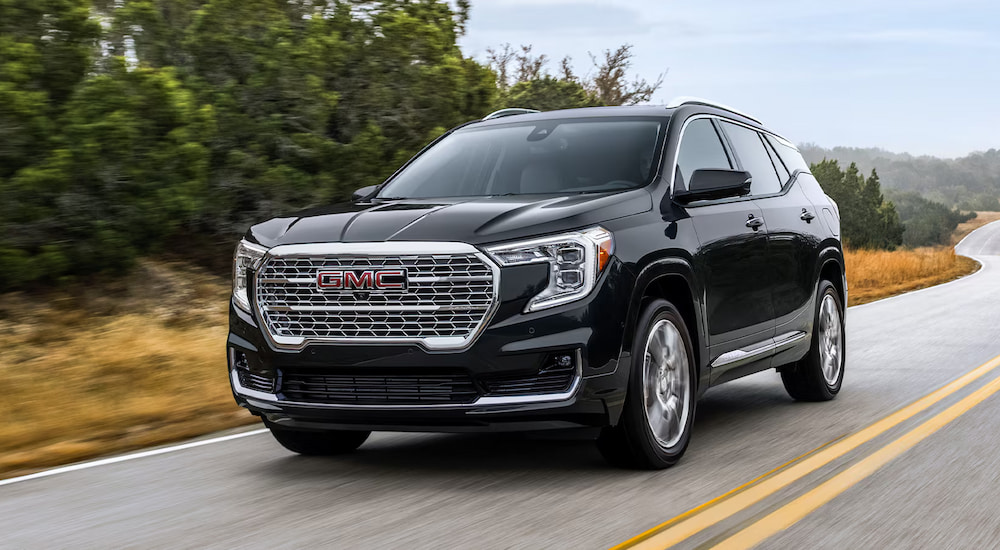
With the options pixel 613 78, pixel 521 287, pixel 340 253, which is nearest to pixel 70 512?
pixel 340 253

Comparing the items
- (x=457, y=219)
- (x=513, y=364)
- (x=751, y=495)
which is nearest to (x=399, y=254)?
(x=457, y=219)

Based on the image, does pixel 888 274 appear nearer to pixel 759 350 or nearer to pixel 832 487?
pixel 759 350

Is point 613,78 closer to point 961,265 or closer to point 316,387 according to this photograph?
point 961,265

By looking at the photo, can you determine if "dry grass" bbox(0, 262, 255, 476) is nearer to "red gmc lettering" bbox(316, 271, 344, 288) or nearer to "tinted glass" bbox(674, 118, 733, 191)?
"red gmc lettering" bbox(316, 271, 344, 288)

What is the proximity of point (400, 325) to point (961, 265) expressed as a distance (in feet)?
133

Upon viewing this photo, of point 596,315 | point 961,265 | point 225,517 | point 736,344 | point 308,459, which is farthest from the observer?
point 961,265

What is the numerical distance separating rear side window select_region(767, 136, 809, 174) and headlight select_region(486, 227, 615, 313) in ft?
11.7

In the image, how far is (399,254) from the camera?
18.5ft

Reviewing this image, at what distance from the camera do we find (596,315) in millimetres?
5664

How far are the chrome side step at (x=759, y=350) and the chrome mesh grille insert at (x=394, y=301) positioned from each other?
188 centimetres

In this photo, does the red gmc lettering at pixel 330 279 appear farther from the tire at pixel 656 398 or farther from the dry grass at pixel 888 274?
the dry grass at pixel 888 274

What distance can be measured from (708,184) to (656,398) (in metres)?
1.21

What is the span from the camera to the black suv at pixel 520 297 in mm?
5613

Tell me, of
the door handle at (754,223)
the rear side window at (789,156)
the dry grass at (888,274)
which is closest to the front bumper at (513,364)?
the door handle at (754,223)
